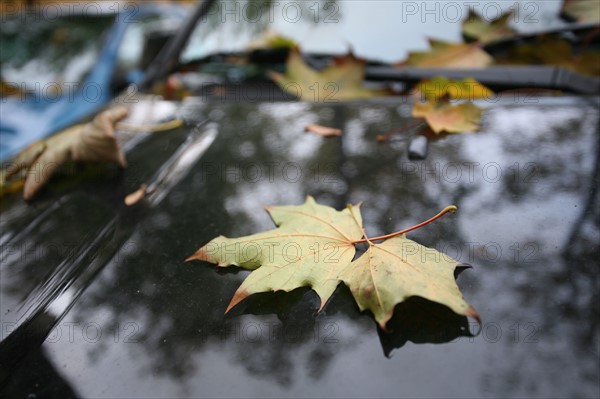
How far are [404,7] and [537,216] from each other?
1.13 meters

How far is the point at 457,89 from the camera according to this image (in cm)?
149

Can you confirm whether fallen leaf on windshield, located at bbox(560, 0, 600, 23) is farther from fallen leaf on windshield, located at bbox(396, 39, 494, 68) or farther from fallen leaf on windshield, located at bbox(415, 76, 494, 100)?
fallen leaf on windshield, located at bbox(415, 76, 494, 100)

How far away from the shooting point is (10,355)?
75 centimetres

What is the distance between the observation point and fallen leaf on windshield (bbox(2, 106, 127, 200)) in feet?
4.10

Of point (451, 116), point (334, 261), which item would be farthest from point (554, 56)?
point (334, 261)

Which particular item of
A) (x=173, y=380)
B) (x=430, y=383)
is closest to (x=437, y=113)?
(x=430, y=383)

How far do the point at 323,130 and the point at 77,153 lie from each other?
2.15 feet

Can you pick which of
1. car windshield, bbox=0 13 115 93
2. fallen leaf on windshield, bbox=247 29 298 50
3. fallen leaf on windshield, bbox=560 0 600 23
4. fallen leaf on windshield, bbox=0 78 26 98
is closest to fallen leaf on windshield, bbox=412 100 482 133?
fallen leaf on windshield, bbox=560 0 600 23

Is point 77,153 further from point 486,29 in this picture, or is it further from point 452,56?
point 486,29

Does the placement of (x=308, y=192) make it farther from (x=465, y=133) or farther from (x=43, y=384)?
(x=43, y=384)

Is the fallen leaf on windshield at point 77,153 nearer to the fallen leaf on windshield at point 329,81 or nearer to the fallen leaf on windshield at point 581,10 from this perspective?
the fallen leaf on windshield at point 329,81

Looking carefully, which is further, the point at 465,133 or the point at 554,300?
the point at 465,133

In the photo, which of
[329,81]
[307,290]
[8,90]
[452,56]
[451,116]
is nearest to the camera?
[307,290]

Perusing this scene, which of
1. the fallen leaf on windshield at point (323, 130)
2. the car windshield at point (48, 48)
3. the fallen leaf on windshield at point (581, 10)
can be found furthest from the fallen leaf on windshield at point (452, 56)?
the car windshield at point (48, 48)
